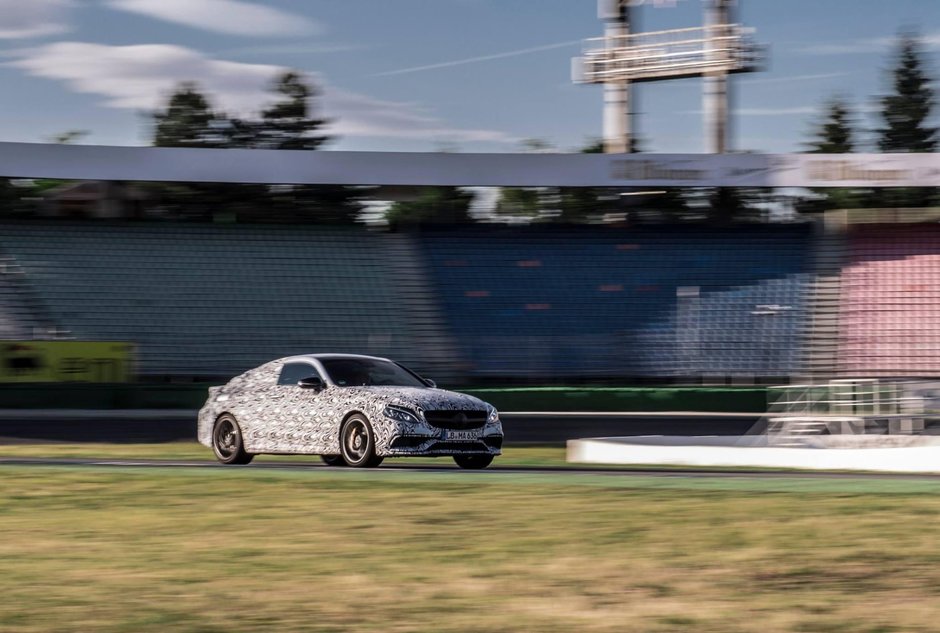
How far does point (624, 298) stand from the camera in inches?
1551

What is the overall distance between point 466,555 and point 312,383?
297 inches

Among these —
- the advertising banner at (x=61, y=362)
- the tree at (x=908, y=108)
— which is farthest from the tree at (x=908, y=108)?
the advertising banner at (x=61, y=362)

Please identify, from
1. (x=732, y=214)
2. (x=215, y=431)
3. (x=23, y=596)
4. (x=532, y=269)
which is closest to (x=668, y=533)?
(x=23, y=596)

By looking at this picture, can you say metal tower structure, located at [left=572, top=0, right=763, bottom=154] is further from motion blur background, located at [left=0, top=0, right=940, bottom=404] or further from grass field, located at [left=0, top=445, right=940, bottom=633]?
grass field, located at [left=0, top=445, right=940, bottom=633]

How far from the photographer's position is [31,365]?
35500mm

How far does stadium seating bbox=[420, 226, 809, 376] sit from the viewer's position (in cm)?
Result: 3728

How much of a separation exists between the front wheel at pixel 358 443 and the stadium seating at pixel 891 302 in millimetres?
23939

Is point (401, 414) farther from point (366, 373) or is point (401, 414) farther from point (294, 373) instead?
point (294, 373)

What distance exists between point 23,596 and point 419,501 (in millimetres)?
4500

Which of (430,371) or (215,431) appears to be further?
(430,371)

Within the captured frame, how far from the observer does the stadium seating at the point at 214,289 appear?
37.5m

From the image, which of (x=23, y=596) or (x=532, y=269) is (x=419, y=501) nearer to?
(x=23, y=596)

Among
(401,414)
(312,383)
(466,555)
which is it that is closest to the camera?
(466,555)

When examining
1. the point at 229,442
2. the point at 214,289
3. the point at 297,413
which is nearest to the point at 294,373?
the point at 297,413
